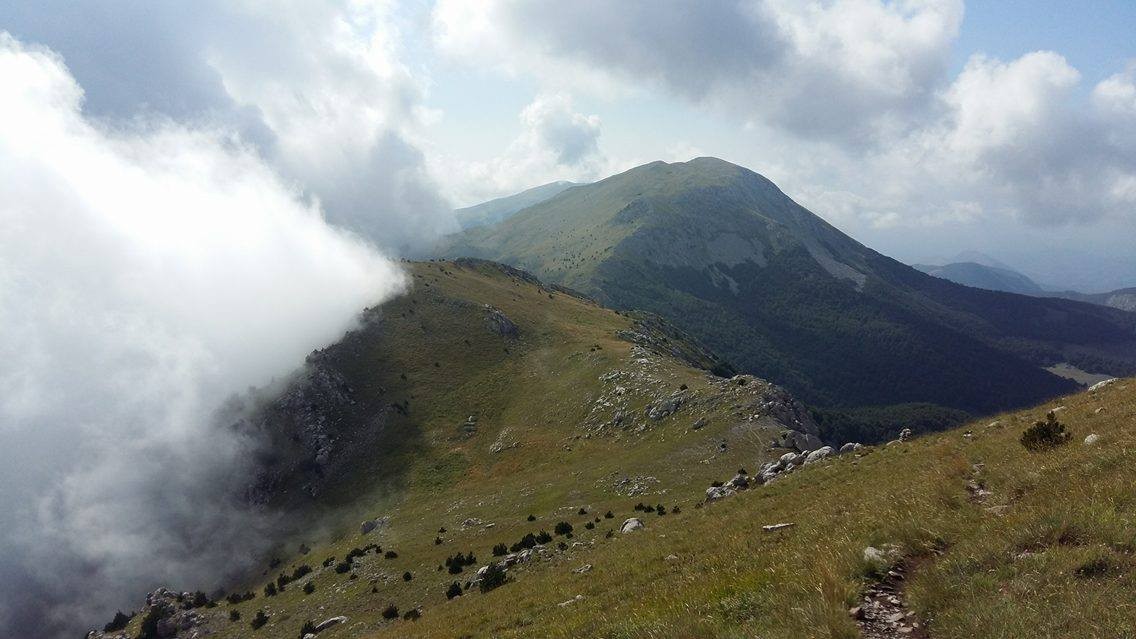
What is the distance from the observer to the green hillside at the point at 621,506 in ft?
31.9

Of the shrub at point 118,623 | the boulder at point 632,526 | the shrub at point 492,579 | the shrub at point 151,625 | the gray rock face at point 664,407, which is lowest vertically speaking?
the shrub at point 118,623

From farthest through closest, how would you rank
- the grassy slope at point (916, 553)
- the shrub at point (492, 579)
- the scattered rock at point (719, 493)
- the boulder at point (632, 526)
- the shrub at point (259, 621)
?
the shrub at point (259, 621) < the scattered rock at point (719, 493) < the boulder at point (632, 526) < the shrub at point (492, 579) < the grassy slope at point (916, 553)

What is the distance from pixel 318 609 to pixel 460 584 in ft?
44.6

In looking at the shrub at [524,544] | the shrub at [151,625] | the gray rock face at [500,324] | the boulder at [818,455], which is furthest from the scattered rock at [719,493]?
the gray rock face at [500,324]

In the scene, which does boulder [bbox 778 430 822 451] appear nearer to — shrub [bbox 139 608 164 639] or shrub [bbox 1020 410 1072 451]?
shrub [bbox 1020 410 1072 451]

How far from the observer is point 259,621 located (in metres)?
40.2

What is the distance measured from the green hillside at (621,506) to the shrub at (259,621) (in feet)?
0.67

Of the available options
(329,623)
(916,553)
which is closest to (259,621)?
(329,623)

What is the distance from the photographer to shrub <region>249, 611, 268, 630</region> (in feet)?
130

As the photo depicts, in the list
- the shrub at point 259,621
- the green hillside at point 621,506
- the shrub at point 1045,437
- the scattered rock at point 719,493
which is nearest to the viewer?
the green hillside at point 621,506

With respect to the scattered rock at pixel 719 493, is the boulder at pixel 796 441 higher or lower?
lower

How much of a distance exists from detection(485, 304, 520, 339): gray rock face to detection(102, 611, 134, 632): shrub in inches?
2717

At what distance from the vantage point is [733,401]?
205 feet

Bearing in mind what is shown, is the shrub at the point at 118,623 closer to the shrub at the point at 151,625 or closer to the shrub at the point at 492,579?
the shrub at the point at 151,625
